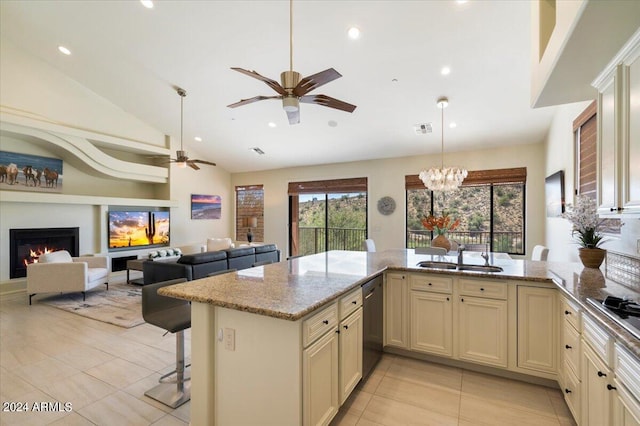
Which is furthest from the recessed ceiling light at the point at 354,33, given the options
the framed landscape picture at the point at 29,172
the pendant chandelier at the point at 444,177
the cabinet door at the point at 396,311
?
the framed landscape picture at the point at 29,172

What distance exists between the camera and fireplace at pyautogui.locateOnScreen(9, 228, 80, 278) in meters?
5.30

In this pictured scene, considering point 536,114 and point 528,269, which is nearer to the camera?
point 528,269

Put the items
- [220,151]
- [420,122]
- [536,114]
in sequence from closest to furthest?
[536,114]
[420,122]
[220,151]

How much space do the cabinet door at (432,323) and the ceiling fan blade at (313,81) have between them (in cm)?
Answer: 211

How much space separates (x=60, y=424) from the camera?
2.03 meters

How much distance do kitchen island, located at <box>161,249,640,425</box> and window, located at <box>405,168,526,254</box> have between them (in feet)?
12.8

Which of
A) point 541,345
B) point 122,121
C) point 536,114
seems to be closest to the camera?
point 541,345

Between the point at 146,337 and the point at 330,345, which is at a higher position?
the point at 330,345

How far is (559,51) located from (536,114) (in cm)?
371

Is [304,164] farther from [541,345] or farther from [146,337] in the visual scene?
[541,345]

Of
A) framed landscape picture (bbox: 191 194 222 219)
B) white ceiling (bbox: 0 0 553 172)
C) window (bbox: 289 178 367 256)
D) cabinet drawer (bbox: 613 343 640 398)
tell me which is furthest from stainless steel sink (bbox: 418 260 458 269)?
framed landscape picture (bbox: 191 194 222 219)

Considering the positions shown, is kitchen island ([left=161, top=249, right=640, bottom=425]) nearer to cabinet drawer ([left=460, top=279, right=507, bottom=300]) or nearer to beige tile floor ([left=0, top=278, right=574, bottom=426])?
cabinet drawer ([left=460, top=279, right=507, bottom=300])

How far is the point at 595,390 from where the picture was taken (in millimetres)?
1542

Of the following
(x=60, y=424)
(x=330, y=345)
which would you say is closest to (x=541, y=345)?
(x=330, y=345)
